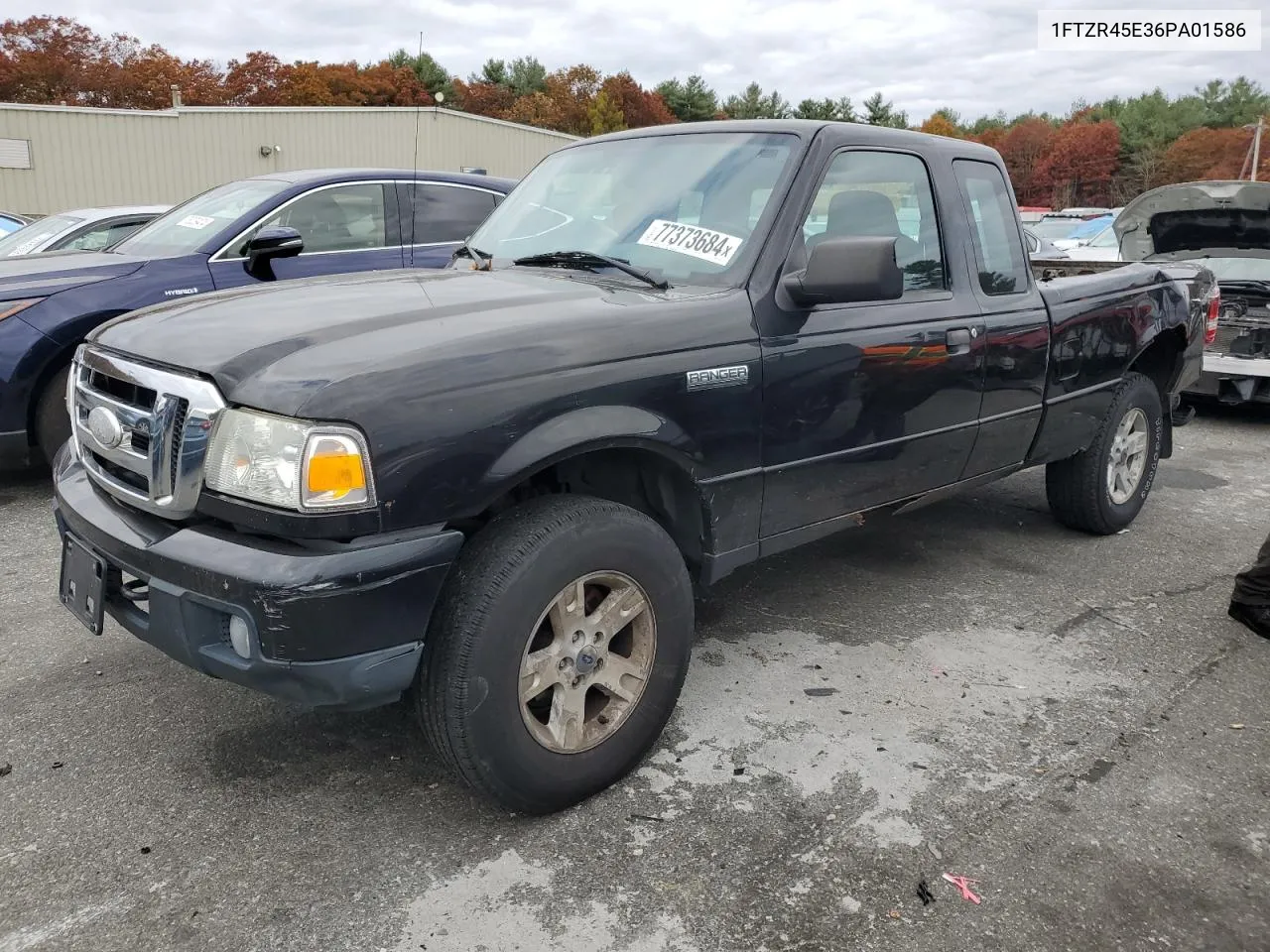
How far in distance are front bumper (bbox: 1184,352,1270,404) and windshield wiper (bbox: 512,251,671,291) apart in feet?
19.6

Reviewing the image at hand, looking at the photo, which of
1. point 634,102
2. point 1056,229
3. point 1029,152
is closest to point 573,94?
point 634,102

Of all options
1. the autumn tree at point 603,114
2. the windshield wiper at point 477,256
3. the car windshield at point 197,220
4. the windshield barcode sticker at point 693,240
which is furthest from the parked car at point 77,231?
the autumn tree at point 603,114

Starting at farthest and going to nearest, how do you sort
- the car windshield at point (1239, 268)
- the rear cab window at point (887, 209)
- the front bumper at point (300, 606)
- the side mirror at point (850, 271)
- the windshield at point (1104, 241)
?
the windshield at point (1104, 241) → the car windshield at point (1239, 268) → the rear cab window at point (887, 209) → the side mirror at point (850, 271) → the front bumper at point (300, 606)

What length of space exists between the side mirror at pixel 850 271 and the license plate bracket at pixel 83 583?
2.05 m

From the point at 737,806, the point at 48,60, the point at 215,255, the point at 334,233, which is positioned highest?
the point at 48,60

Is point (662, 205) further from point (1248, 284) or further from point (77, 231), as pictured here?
point (1248, 284)

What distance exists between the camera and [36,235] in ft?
24.5

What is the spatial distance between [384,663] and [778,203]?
6.04 feet

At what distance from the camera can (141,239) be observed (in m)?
5.88

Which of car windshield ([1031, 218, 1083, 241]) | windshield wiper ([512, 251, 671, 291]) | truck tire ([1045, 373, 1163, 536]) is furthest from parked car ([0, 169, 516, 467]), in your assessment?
car windshield ([1031, 218, 1083, 241])

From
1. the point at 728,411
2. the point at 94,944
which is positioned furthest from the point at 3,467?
the point at 728,411

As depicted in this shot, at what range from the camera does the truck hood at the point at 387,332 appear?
2.17 meters

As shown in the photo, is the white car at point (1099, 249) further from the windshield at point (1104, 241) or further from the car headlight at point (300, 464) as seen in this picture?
the car headlight at point (300, 464)

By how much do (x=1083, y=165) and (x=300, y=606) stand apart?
8990cm
